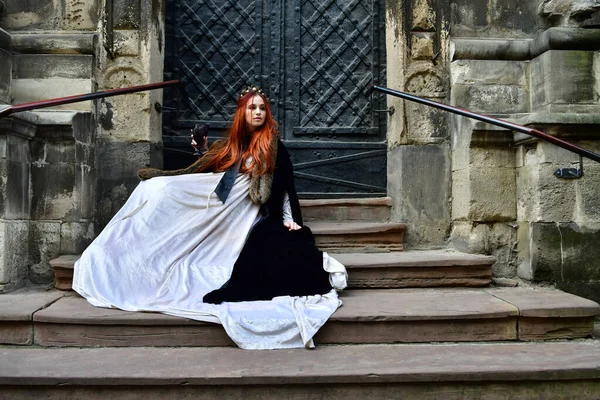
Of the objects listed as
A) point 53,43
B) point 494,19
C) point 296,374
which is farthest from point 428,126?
point 53,43

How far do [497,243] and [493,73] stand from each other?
1366 mm

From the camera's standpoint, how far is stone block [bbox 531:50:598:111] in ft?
12.8

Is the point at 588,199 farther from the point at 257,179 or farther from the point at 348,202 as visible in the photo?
the point at 257,179

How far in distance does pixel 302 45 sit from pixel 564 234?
9.37 feet

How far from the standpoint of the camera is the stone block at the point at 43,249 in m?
3.83

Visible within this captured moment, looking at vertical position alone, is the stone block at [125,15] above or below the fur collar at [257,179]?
above

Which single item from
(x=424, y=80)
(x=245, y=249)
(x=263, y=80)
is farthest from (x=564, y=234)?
(x=263, y=80)

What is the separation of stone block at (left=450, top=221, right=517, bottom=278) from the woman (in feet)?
4.43

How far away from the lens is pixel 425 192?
4344 millimetres

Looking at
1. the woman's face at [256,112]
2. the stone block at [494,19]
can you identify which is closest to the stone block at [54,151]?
the woman's face at [256,112]

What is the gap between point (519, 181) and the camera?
400 cm

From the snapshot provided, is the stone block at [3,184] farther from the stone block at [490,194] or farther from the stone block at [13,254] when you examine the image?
the stone block at [490,194]

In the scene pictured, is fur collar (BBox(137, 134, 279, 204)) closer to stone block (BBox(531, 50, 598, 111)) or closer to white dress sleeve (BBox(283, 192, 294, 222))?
white dress sleeve (BBox(283, 192, 294, 222))

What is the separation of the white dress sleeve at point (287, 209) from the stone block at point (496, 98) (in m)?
1.64
